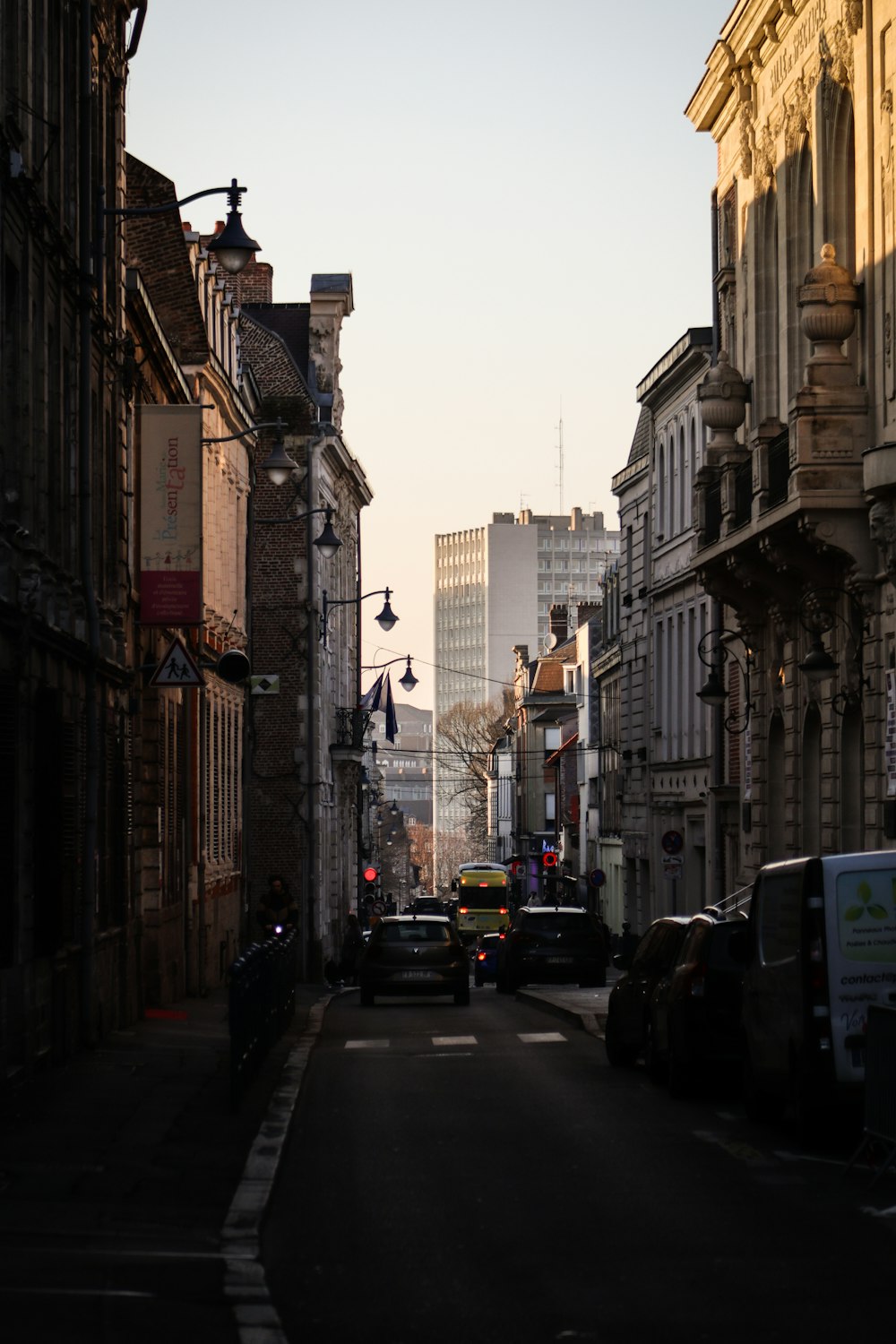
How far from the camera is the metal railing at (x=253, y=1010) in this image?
16.4 metres

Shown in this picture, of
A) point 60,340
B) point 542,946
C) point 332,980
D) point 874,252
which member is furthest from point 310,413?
point 60,340

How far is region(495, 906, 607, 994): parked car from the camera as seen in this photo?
38.5 m

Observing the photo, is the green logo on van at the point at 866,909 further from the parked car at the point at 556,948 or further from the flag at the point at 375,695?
the flag at the point at 375,695

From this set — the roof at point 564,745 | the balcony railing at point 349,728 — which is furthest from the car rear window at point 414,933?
the roof at point 564,745

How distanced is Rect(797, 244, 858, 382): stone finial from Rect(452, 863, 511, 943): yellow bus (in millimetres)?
63082

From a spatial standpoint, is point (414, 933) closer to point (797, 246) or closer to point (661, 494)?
point (797, 246)

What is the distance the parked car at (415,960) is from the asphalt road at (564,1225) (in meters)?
16.1

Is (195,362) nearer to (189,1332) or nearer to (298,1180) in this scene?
(298,1180)

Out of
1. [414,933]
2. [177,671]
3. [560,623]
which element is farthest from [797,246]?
[560,623]

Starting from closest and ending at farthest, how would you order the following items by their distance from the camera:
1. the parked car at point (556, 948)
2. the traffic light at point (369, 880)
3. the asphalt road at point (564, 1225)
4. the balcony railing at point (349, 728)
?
the asphalt road at point (564, 1225)
the parked car at point (556, 948)
the balcony railing at point (349, 728)
the traffic light at point (369, 880)

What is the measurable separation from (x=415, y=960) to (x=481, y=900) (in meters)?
56.3

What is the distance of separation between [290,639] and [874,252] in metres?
32.1

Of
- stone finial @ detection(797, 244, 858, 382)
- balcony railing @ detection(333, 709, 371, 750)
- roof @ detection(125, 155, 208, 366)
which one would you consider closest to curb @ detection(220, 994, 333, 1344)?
stone finial @ detection(797, 244, 858, 382)

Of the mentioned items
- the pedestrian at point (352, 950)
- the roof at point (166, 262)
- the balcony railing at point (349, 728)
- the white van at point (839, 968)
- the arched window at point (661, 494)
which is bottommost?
the pedestrian at point (352, 950)
